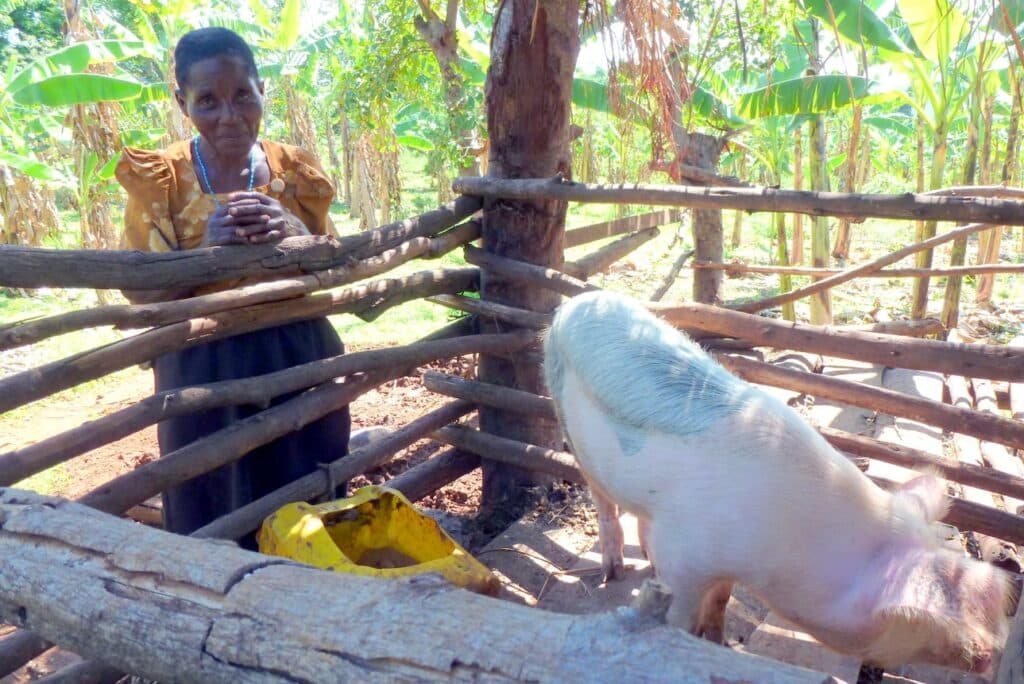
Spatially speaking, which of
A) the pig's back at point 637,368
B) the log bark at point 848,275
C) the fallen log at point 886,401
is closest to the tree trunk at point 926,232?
the log bark at point 848,275

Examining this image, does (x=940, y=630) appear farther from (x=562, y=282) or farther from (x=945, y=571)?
(x=562, y=282)

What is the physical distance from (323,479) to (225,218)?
108 centimetres

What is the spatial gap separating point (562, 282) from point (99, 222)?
9363 millimetres

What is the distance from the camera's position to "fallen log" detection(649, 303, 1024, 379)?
7.89 ft

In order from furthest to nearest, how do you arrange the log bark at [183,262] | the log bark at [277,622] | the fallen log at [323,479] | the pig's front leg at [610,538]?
the pig's front leg at [610,538], the fallen log at [323,479], the log bark at [183,262], the log bark at [277,622]

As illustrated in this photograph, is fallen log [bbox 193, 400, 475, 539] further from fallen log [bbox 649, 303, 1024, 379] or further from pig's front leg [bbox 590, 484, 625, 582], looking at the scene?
fallen log [bbox 649, 303, 1024, 379]

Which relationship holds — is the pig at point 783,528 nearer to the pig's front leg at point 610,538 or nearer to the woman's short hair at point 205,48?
the pig's front leg at point 610,538

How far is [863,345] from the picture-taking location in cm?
265

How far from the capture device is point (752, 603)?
2.87 meters

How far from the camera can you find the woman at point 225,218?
2.54 meters

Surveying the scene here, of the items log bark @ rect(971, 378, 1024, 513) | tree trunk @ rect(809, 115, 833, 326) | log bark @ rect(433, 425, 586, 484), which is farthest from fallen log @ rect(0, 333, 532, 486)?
tree trunk @ rect(809, 115, 833, 326)

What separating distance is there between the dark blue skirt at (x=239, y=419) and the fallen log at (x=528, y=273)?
2.53ft

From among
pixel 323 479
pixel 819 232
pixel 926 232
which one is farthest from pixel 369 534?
pixel 819 232

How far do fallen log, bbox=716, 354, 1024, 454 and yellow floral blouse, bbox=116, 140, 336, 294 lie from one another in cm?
183
